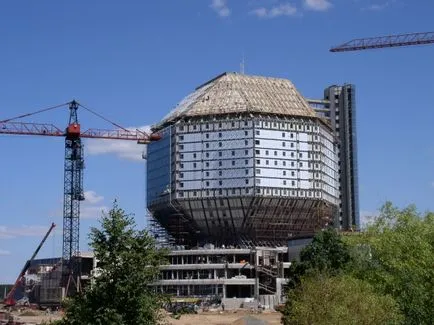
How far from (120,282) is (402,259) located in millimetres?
→ 32827

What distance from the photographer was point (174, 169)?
19950 cm

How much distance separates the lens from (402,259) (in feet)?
207

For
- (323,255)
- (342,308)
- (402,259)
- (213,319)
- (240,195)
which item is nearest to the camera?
(342,308)

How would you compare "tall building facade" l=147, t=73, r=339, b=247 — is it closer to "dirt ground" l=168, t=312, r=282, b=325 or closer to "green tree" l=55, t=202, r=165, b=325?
"dirt ground" l=168, t=312, r=282, b=325

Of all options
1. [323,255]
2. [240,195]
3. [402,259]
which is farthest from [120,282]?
[240,195]

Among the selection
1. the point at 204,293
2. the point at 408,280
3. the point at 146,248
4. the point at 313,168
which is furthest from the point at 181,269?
the point at 146,248

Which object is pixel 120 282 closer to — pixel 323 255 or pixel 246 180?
pixel 323 255

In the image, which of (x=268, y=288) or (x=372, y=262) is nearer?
(x=372, y=262)

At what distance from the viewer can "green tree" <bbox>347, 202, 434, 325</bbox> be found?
54.5 m

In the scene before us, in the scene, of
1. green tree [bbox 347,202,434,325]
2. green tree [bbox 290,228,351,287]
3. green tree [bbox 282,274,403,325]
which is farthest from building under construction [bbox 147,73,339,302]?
green tree [bbox 282,274,403,325]

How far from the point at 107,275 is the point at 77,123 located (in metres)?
147

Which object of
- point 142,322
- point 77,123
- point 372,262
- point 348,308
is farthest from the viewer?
point 77,123

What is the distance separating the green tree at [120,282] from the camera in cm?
3741

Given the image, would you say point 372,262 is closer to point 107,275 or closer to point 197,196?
point 107,275
